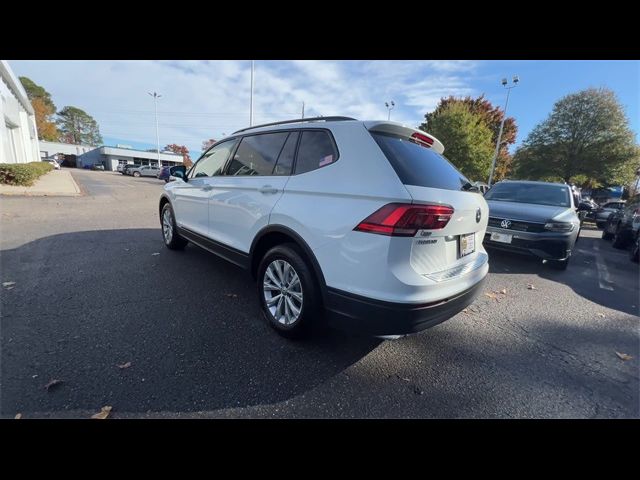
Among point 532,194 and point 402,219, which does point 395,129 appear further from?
point 532,194

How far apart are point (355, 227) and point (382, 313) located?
2.04ft

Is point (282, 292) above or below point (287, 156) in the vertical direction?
below

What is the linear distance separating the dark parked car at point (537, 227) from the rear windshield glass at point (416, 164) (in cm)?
312

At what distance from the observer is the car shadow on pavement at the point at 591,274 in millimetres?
4238

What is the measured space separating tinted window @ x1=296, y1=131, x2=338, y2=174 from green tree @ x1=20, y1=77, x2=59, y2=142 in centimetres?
8633

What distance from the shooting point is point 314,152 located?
244 cm

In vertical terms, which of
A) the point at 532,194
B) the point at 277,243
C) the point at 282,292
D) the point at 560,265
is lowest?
the point at 560,265

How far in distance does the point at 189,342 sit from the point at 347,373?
4.64 feet

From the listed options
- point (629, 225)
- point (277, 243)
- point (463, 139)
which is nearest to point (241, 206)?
point (277, 243)

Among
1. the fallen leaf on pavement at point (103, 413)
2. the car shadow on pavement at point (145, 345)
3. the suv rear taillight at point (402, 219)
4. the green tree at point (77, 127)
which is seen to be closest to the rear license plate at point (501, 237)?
the car shadow on pavement at point (145, 345)

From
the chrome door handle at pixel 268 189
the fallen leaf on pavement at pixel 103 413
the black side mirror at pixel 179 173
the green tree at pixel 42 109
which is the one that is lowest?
the fallen leaf on pavement at pixel 103 413

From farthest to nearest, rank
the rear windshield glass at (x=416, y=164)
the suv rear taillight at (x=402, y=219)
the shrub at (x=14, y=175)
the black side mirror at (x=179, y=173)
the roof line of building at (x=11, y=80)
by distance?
the roof line of building at (x=11, y=80) < the shrub at (x=14, y=175) < the black side mirror at (x=179, y=173) < the rear windshield glass at (x=416, y=164) < the suv rear taillight at (x=402, y=219)

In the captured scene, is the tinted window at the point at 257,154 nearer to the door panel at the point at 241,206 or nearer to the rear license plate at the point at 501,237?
the door panel at the point at 241,206
